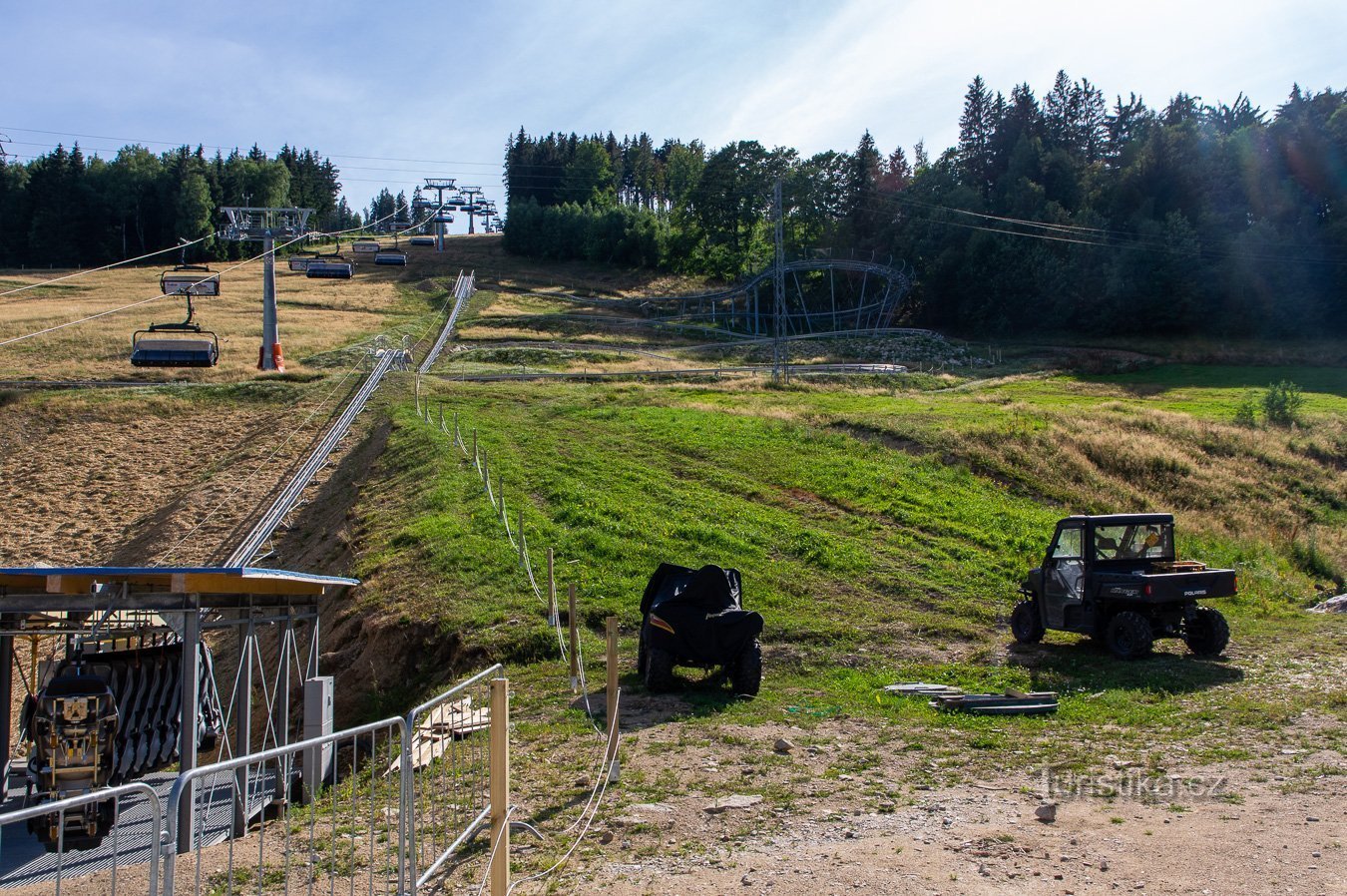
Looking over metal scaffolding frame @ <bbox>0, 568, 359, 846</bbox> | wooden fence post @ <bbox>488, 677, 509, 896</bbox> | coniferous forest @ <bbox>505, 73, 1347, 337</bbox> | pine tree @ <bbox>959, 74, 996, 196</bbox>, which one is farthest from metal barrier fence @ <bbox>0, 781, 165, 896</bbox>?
pine tree @ <bbox>959, 74, 996, 196</bbox>

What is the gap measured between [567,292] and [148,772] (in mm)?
100378

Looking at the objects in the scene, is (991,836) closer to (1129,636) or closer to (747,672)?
(747,672)

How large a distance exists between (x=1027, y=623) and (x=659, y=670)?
7.46m

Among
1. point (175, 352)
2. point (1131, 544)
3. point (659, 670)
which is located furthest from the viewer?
point (175, 352)

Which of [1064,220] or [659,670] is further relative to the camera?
[1064,220]

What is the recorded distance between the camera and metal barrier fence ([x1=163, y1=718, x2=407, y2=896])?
6.34m

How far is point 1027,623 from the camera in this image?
1847 cm

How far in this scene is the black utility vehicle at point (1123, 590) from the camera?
16.6 metres

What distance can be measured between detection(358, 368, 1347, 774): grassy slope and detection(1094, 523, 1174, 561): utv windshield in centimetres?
165

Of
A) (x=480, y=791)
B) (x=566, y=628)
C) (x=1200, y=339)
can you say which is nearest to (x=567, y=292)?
(x=1200, y=339)

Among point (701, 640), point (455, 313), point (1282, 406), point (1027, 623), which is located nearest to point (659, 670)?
point (701, 640)

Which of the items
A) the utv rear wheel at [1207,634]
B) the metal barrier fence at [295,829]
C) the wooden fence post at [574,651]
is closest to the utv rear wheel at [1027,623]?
the utv rear wheel at [1207,634]

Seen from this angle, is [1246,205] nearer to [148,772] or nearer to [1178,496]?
[1178,496]

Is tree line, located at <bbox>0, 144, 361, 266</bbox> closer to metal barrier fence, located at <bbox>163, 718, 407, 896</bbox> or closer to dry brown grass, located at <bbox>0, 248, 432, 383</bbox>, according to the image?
dry brown grass, located at <bbox>0, 248, 432, 383</bbox>
